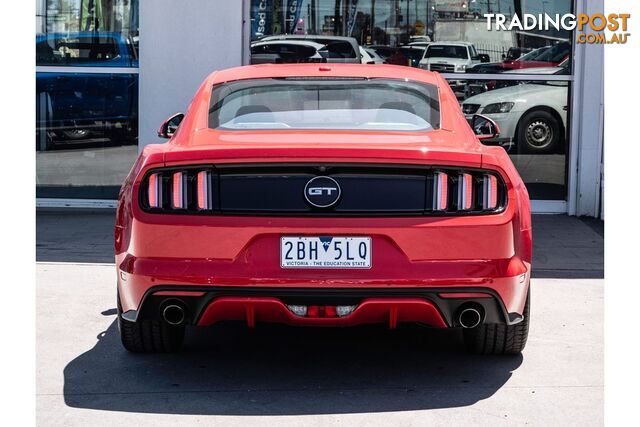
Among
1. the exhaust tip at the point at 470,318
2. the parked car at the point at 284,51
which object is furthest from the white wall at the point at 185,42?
the exhaust tip at the point at 470,318

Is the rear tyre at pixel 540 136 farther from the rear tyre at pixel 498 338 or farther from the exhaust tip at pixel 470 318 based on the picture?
the exhaust tip at pixel 470 318

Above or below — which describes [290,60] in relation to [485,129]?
above

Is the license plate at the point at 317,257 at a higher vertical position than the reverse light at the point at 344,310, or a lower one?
higher

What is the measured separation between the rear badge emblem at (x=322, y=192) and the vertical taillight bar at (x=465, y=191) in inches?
20.6

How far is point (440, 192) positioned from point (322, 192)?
0.51m

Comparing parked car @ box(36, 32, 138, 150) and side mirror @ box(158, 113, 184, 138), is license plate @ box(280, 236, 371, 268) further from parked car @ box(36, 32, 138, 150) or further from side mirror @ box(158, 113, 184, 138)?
parked car @ box(36, 32, 138, 150)

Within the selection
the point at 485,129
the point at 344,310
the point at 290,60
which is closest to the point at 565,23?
the point at 290,60

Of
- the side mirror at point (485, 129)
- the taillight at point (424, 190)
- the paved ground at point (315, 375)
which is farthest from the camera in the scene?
the side mirror at point (485, 129)

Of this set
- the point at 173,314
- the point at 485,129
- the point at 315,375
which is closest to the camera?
the point at 173,314

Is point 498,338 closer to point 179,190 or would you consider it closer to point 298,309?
point 298,309

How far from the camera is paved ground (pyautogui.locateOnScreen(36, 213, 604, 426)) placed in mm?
4855

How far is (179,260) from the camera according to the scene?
16.2 ft

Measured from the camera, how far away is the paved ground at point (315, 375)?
191 inches

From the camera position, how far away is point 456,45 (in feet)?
36.7
